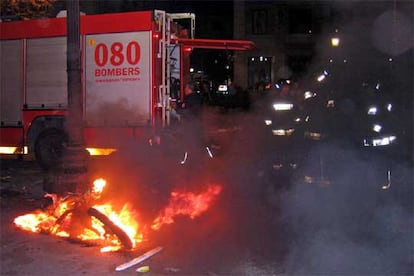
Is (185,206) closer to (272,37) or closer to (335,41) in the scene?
(335,41)

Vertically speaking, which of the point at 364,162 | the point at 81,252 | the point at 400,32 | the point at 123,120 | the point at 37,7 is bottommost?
the point at 81,252

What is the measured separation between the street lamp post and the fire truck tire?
26.5 inches

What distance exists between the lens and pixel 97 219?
511cm

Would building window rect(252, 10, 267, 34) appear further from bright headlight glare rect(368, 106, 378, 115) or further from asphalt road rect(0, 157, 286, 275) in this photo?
asphalt road rect(0, 157, 286, 275)

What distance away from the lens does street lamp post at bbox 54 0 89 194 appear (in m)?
5.66

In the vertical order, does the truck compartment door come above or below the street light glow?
below

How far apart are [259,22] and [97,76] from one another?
21.2 metres

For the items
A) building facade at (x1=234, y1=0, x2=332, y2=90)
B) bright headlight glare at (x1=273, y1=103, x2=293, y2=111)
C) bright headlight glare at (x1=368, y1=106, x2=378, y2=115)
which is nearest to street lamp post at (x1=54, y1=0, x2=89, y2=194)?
bright headlight glare at (x1=368, y1=106, x2=378, y2=115)

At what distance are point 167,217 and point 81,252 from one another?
1239mm

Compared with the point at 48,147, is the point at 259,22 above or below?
above

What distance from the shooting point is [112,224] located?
497cm

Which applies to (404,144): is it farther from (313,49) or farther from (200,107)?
(313,49)

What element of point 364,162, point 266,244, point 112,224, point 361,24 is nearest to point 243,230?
point 266,244

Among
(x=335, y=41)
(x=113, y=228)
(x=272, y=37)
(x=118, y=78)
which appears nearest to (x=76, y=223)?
(x=113, y=228)
